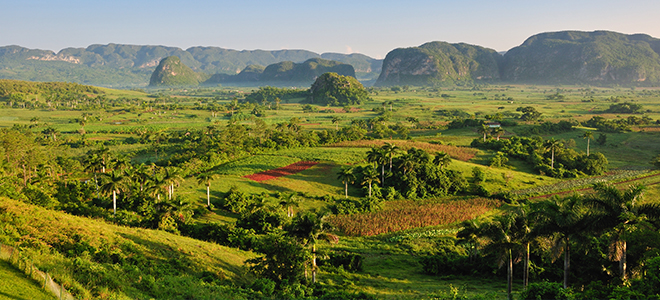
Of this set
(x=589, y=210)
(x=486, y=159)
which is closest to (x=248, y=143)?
(x=486, y=159)

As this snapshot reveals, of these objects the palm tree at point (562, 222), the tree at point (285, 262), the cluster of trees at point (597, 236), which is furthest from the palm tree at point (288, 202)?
the palm tree at point (562, 222)

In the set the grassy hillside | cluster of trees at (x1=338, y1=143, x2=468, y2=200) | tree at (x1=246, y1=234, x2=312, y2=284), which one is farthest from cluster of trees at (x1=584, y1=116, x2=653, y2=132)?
the grassy hillside

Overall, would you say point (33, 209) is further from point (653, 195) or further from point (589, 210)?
point (653, 195)

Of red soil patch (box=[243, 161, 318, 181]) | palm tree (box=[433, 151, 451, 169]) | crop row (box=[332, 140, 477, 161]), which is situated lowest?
red soil patch (box=[243, 161, 318, 181])

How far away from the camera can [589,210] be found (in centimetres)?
2498

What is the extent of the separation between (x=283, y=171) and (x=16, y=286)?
2053 inches

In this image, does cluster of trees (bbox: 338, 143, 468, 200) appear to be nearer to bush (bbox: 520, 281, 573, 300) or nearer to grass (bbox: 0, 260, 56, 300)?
bush (bbox: 520, 281, 573, 300)

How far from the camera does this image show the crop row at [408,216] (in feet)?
158

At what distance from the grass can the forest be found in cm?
61

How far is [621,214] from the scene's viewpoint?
75.5 feet

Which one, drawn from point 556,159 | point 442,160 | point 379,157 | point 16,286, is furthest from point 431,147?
point 16,286

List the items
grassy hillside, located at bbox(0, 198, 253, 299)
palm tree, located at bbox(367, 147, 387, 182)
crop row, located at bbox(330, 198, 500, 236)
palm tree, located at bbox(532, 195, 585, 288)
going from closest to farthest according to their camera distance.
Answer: grassy hillside, located at bbox(0, 198, 253, 299) → palm tree, located at bbox(532, 195, 585, 288) → crop row, located at bbox(330, 198, 500, 236) → palm tree, located at bbox(367, 147, 387, 182)

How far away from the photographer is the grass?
15.4 m

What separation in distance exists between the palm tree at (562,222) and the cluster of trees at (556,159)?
5107cm
